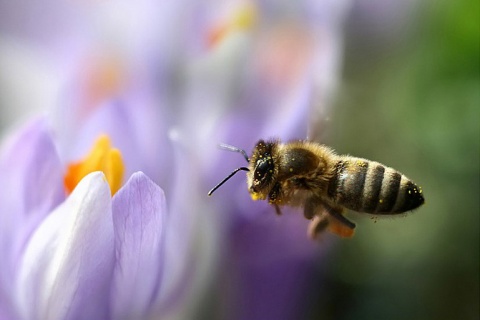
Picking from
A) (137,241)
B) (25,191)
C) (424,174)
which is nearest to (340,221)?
(137,241)

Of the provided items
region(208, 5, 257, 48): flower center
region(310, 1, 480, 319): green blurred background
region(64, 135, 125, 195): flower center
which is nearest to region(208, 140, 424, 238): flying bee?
region(64, 135, 125, 195): flower center

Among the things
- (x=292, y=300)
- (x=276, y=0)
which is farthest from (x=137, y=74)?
(x=292, y=300)

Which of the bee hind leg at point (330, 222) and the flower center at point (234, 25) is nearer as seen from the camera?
the bee hind leg at point (330, 222)

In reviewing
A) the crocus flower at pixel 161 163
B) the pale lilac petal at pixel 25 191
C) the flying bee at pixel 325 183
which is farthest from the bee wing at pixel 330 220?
the pale lilac petal at pixel 25 191

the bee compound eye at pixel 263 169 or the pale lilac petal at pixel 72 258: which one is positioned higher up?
the bee compound eye at pixel 263 169

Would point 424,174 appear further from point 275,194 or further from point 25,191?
point 25,191

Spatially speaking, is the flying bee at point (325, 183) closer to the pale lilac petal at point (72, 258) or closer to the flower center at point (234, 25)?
the pale lilac petal at point (72, 258)

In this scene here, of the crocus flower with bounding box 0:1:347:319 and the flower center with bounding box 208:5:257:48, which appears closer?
the crocus flower with bounding box 0:1:347:319

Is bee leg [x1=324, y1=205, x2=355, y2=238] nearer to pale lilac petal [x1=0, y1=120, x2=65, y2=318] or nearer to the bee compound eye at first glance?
the bee compound eye
